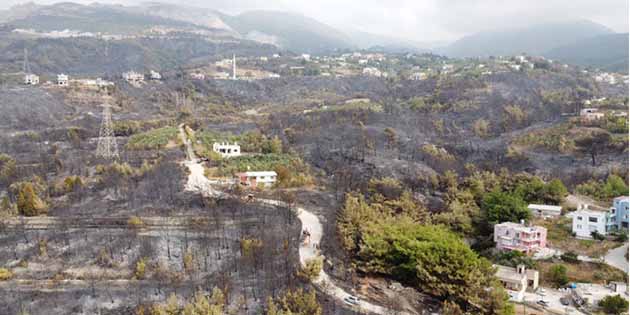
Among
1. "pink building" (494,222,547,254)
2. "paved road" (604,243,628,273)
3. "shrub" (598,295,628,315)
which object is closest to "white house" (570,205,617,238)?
"paved road" (604,243,628,273)

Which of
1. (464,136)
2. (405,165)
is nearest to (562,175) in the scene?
(405,165)

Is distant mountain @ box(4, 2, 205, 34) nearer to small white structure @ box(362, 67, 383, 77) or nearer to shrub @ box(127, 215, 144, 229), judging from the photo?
small white structure @ box(362, 67, 383, 77)

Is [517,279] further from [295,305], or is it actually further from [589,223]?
[295,305]

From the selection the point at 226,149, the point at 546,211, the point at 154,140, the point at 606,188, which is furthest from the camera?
the point at 154,140

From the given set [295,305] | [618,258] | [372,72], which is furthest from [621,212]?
[372,72]

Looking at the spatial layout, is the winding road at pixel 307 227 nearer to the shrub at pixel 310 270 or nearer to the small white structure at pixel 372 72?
the shrub at pixel 310 270

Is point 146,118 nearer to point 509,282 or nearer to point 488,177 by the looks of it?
point 488,177
